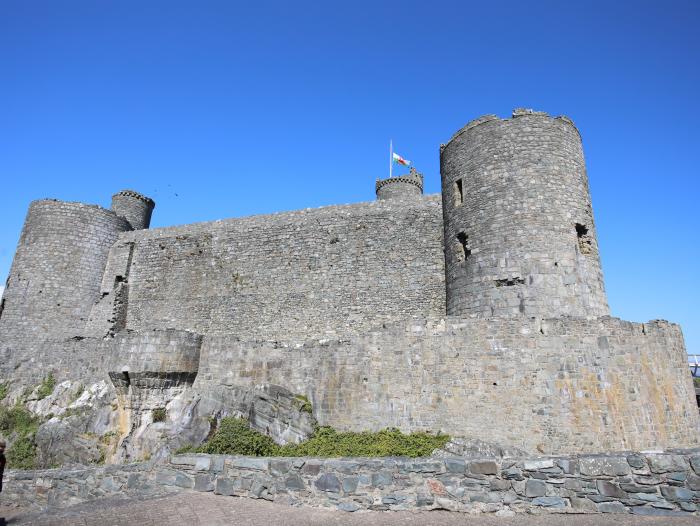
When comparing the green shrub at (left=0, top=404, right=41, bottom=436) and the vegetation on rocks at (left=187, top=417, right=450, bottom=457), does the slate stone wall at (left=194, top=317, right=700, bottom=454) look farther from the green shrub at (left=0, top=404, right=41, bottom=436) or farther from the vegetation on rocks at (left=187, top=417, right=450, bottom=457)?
the green shrub at (left=0, top=404, right=41, bottom=436)

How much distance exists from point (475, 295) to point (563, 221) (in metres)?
3.57

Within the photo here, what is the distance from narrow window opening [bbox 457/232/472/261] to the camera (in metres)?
14.8

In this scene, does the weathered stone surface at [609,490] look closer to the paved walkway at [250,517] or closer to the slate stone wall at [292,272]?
the paved walkway at [250,517]

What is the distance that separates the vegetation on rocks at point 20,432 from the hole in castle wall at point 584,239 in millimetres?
19475

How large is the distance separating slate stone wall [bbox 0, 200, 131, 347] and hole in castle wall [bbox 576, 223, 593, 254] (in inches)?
877

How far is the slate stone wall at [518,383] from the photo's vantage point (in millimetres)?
10625

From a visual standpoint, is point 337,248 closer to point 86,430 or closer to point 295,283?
point 295,283

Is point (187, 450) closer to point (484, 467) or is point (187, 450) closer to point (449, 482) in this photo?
→ point (449, 482)

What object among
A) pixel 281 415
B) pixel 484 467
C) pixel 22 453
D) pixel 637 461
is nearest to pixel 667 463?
pixel 637 461

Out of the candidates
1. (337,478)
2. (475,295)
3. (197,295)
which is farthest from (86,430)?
(475,295)

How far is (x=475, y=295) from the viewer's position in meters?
13.9

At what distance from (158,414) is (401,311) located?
30.0 feet

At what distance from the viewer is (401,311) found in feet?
56.5

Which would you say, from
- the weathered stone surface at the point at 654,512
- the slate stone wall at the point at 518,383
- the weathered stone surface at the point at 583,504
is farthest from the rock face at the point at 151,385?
the weathered stone surface at the point at 654,512
